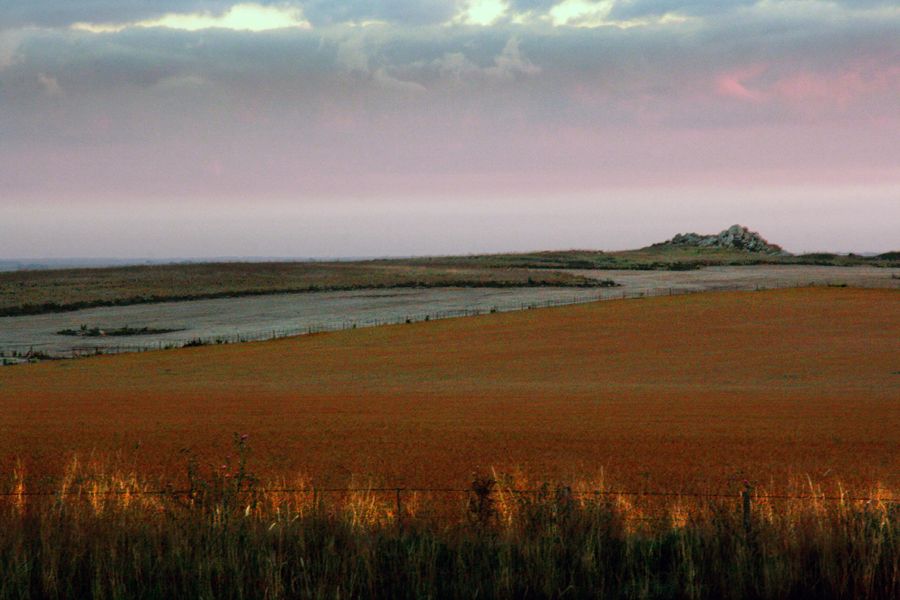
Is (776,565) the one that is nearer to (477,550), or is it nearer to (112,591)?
(477,550)

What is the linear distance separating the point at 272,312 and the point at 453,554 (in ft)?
222

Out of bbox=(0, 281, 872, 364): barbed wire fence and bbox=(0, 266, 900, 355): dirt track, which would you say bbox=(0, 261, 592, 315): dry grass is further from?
bbox=(0, 281, 872, 364): barbed wire fence

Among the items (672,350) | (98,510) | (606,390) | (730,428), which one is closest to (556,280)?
(672,350)

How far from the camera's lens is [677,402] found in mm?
24656

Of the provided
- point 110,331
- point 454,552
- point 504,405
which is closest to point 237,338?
point 110,331

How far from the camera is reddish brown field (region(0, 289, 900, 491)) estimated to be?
16641 mm

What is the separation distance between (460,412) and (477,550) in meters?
14.3

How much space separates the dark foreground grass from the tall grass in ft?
0.07

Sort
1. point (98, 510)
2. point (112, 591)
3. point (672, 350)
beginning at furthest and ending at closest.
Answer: point (672, 350) < point (98, 510) < point (112, 591)

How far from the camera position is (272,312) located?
246 feet

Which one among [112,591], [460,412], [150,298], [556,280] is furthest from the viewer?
[556,280]

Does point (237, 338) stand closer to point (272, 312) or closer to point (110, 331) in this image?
point (110, 331)

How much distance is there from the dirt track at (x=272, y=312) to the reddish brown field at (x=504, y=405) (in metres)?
13.8

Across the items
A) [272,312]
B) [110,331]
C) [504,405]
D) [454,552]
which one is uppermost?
[454,552]
